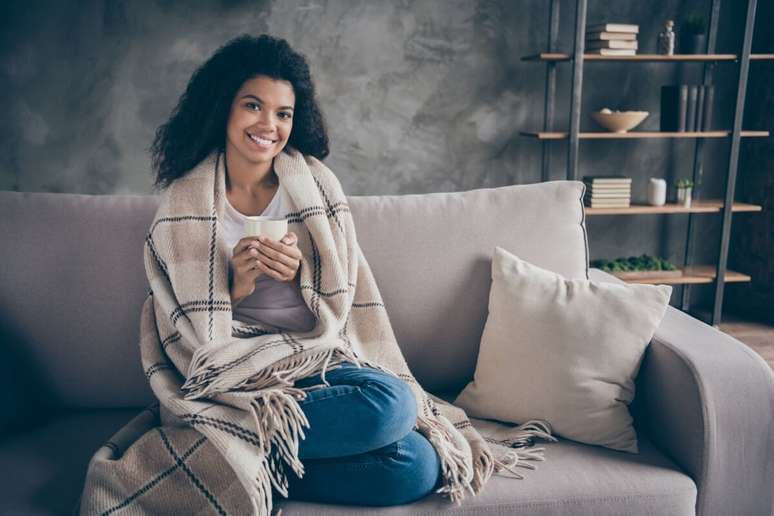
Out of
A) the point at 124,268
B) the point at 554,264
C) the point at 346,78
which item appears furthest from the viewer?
the point at 346,78

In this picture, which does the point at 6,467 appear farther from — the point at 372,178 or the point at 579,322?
the point at 372,178

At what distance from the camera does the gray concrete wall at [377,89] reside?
11.1ft

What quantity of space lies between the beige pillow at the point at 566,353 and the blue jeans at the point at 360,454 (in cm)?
30

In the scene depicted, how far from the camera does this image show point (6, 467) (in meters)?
1.36

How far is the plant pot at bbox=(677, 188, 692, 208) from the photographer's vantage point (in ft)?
11.4

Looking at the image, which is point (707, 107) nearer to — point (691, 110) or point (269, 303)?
point (691, 110)

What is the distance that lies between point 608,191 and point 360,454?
98.5 inches

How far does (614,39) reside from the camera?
331cm

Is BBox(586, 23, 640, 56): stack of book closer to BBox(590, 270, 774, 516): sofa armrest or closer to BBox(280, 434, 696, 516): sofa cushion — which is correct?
BBox(590, 270, 774, 516): sofa armrest

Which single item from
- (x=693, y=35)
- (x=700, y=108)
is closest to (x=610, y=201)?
(x=700, y=108)

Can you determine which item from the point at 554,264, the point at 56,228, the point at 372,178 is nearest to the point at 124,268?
the point at 56,228

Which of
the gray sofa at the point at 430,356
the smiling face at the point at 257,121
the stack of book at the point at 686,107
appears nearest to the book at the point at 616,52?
the stack of book at the point at 686,107

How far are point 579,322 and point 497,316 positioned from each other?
0.62 ft

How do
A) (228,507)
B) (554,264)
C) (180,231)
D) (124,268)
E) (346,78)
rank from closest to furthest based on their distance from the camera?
1. (228,507)
2. (180,231)
3. (124,268)
4. (554,264)
5. (346,78)
